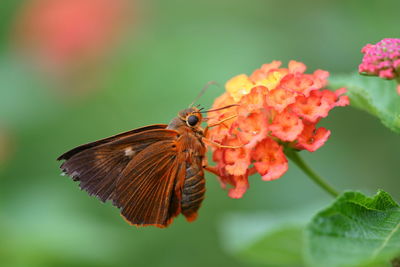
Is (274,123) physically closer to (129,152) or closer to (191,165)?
(191,165)

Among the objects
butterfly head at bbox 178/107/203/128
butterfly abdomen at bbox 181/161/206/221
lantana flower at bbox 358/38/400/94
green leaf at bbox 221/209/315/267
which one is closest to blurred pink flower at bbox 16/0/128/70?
green leaf at bbox 221/209/315/267

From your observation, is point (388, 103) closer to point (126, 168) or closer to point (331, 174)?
point (126, 168)

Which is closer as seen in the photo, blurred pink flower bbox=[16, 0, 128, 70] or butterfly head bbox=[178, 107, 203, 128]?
butterfly head bbox=[178, 107, 203, 128]

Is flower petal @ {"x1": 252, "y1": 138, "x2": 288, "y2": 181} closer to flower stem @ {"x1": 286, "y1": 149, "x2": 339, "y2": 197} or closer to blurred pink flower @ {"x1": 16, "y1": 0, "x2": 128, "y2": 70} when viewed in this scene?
flower stem @ {"x1": 286, "y1": 149, "x2": 339, "y2": 197}

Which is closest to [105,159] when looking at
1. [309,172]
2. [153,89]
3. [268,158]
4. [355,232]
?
[268,158]

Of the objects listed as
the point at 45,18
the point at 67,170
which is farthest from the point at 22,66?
the point at 67,170

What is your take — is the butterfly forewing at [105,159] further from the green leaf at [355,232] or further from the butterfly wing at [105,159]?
the green leaf at [355,232]

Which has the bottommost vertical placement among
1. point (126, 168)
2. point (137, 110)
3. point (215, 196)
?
point (215, 196)
